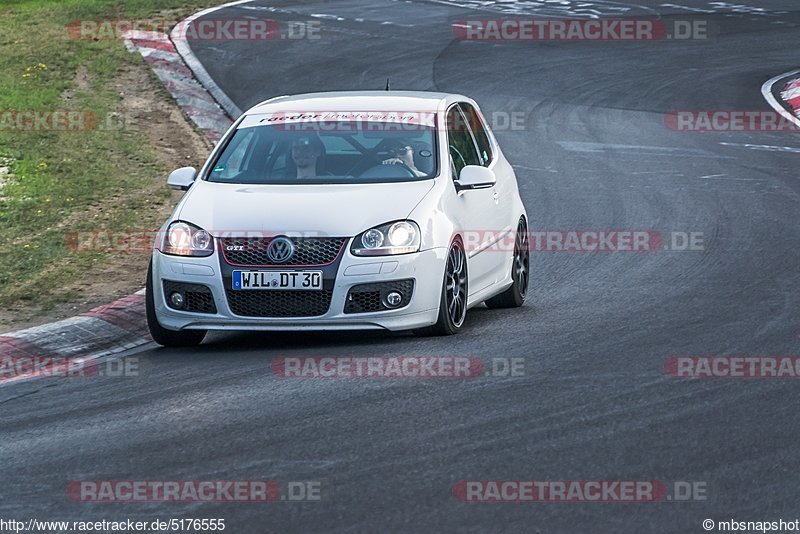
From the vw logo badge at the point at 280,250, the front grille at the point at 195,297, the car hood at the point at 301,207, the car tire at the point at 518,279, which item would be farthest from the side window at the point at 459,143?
the front grille at the point at 195,297

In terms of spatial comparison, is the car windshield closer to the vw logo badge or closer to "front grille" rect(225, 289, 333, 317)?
the vw logo badge

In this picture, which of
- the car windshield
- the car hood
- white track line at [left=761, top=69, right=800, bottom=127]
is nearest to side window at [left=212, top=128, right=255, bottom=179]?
the car windshield

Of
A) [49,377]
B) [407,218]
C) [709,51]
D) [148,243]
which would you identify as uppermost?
[407,218]

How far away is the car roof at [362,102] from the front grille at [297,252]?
5.84 ft

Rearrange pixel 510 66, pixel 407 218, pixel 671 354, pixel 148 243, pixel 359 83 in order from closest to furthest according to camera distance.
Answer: pixel 671 354 < pixel 407 218 < pixel 148 243 < pixel 359 83 < pixel 510 66

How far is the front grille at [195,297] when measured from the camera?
31.1 ft

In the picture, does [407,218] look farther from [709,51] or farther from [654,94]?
[709,51]

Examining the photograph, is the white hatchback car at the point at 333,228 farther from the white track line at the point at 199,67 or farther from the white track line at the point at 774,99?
the white track line at the point at 774,99

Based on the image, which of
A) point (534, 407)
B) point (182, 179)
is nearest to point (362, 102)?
point (182, 179)

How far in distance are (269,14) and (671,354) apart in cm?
2207

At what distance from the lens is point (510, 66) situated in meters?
25.7

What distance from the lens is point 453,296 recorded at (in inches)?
390

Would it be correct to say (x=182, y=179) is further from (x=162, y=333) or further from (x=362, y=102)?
(x=362, y=102)

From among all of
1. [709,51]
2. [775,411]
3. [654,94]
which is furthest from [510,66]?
[775,411]
